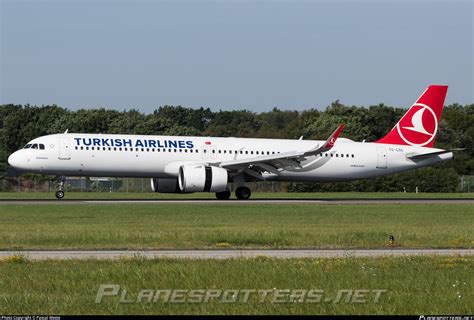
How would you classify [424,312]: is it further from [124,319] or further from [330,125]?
[330,125]

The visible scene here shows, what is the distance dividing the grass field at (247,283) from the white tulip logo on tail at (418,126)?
40.1 meters

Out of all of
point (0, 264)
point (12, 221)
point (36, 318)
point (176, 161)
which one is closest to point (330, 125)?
point (176, 161)

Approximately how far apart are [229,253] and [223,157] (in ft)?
105

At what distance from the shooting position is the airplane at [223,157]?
5147 centimetres

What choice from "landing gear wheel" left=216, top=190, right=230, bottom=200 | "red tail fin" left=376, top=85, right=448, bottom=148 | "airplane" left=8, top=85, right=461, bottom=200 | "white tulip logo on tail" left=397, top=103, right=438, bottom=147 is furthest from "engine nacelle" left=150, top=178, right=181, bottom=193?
"white tulip logo on tail" left=397, top=103, right=438, bottom=147

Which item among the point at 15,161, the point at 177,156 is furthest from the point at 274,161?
the point at 15,161

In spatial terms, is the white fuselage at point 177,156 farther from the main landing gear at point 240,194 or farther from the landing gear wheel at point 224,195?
the landing gear wheel at point 224,195

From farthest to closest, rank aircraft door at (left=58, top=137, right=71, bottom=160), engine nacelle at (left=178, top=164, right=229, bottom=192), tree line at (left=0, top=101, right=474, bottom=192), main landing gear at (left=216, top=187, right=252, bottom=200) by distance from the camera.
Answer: tree line at (left=0, top=101, right=474, bottom=192) → main landing gear at (left=216, top=187, right=252, bottom=200) → aircraft door at (left=58, top=137, right=71, bottom=160) → engine nacelle at (left=178, top=164, right=229, bottom=192)

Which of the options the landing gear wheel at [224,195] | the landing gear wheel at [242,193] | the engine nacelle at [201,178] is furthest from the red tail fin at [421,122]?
the engine nacelle at [201,178]

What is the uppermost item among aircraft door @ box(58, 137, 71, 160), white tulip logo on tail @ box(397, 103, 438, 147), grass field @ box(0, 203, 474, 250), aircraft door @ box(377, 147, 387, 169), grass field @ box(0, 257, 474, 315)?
white tulip logo on tail @ box(397, 103, 438, 147)

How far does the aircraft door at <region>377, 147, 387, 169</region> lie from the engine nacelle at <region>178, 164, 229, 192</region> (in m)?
11.6

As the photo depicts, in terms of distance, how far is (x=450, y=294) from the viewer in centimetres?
1566

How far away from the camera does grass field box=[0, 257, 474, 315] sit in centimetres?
1416

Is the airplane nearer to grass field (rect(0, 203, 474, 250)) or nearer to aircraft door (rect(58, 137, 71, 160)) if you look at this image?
aircraft door (rect(58, 137, 71, 160))
